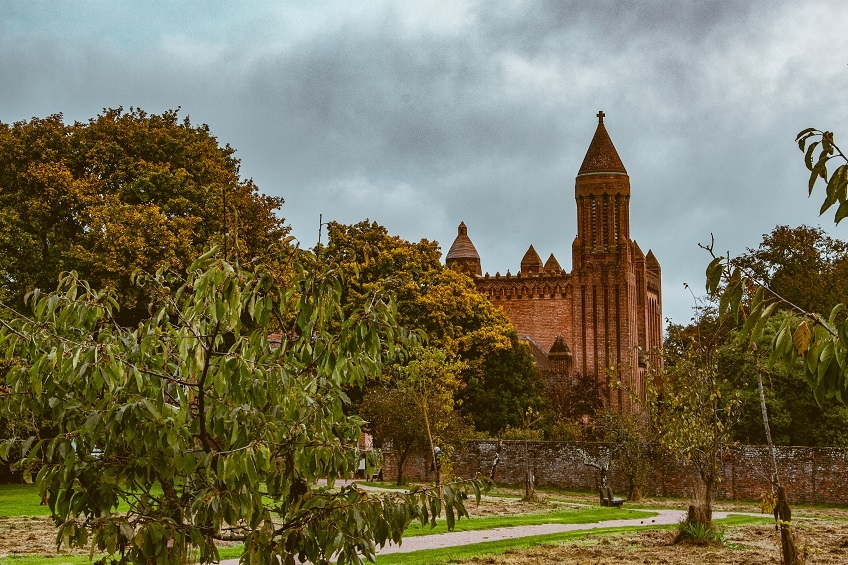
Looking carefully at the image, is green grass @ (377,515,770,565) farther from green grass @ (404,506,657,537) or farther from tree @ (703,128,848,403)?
tree @ (703,128,848,403)

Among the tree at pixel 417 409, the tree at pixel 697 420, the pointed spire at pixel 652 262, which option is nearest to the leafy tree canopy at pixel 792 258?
the tree at pixel 417 409

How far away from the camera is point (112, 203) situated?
3312 cm

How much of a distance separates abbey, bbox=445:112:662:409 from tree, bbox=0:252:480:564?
248ft

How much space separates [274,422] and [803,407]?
3878cm

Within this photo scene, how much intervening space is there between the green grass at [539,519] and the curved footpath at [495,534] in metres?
0.35

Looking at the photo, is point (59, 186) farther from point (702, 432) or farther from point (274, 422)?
point (274, 422)

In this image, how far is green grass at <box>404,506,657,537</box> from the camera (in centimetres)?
1952

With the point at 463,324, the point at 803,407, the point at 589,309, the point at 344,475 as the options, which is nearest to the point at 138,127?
the point at 463,324

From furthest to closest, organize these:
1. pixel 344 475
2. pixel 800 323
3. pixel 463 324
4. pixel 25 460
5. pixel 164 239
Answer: pixel 463 324
pixel 164 239
pixel 344 475
pixel 25 460
pixel 800 323

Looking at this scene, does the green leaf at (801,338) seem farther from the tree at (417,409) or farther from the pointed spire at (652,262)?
the pointed spire at (652,262)

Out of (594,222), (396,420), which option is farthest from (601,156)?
(396,420)

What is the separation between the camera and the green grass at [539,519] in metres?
19.5

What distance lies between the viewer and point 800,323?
5551 mm

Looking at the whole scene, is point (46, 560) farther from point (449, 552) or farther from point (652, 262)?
point (652, 262)
